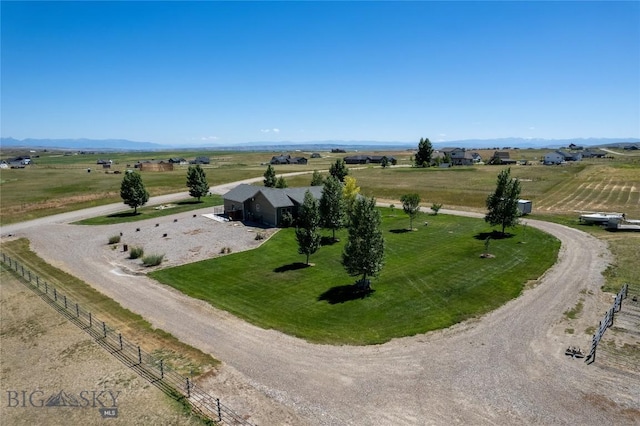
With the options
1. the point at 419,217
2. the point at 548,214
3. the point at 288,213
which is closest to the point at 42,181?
the point at 288,213

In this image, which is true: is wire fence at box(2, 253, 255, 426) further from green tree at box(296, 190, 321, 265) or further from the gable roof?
the gable roof

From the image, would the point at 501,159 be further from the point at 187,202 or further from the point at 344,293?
the point at 344,293

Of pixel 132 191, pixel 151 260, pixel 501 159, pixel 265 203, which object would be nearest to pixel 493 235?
pixel 265 203

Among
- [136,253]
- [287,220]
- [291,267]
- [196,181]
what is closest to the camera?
[291,267]

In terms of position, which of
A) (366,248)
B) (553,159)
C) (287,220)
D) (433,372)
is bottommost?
(433,372)

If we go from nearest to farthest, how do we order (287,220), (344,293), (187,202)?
(344,293) < (287,220) < (187,202)

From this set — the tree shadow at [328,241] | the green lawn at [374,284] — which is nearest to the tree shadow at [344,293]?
the green lawn at [374,284]

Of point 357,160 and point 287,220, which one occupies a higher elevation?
point 357,160
